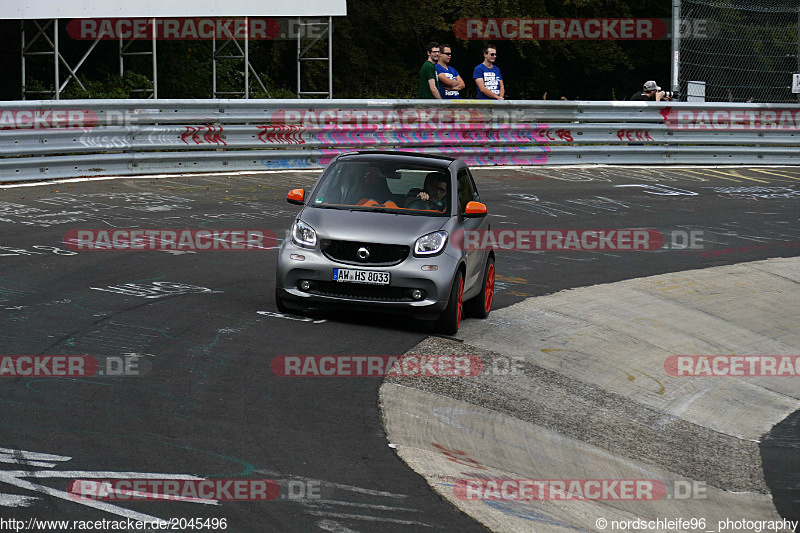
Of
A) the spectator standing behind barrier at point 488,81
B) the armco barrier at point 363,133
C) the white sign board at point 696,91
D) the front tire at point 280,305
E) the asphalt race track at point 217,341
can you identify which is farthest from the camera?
the white sign board at point 696,91

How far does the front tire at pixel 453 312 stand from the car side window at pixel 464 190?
0.79 metres

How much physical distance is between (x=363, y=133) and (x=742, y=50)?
8.89m

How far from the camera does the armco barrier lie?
699 inches

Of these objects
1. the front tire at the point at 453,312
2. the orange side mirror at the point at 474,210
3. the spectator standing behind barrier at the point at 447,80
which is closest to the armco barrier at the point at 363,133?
the spectator standing behind barrier at the point at 447,80

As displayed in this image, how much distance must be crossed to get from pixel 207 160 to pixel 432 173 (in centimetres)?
947

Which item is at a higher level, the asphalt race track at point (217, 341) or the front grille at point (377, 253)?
the front grille at point (377, 253)

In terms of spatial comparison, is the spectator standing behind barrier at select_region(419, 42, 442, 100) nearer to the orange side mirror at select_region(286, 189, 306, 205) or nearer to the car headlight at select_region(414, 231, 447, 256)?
the orange side mirror at select_region(286, 189, 306, 205)

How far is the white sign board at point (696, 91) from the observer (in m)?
23.6

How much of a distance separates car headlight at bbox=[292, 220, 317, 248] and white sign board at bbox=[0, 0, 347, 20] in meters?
16.6

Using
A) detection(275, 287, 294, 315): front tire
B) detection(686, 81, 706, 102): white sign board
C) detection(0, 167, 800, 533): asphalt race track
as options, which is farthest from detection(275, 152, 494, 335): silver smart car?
detection(686, 81, 706, 102): white sign board

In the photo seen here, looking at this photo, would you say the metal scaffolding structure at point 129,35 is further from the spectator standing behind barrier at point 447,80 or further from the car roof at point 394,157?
the car roof at point 394,157

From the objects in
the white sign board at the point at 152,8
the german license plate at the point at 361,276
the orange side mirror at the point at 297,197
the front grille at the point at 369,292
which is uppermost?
the white sign board at the point at 152,8

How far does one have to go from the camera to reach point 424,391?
8625 mm

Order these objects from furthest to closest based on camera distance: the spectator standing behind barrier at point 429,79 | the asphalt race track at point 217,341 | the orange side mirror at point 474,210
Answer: the spectator standing behind barrier at point 429,79, the orange side mirror at point 474,210, the asphalt race track at point 217,341
